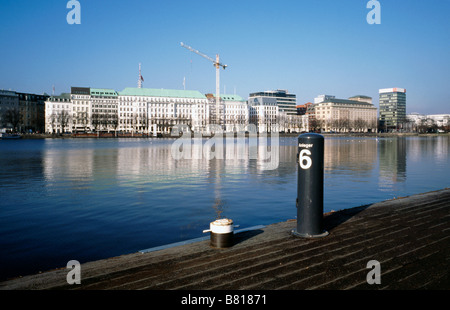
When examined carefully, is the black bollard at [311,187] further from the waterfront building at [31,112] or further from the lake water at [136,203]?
the waterfront building at [31,112]

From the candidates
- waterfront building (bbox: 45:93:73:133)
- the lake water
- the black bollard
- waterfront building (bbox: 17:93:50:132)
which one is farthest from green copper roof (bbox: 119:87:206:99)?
the black bollard

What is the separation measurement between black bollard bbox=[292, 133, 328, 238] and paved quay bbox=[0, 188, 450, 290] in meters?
0.29

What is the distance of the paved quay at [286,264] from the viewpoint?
4820mm

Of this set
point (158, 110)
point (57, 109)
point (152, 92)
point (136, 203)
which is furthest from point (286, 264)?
point (152, 92)

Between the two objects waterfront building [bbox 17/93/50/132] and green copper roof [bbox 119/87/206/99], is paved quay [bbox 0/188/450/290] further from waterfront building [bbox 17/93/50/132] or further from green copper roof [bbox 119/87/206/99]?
green copper roof [bbox 119/87/206/99]

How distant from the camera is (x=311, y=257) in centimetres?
582

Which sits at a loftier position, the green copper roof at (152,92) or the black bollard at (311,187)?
the green copper roof at (152,92)

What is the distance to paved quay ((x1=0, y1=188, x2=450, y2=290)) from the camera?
482 centimetres

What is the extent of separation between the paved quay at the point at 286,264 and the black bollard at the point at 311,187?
0.29 metres

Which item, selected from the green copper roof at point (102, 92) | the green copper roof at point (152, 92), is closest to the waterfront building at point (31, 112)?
the green copper roof at point (102, 92)

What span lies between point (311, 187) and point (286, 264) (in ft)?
6.93

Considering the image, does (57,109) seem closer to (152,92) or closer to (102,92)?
(102,92)

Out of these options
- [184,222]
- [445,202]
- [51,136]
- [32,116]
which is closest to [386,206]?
[445,202]
